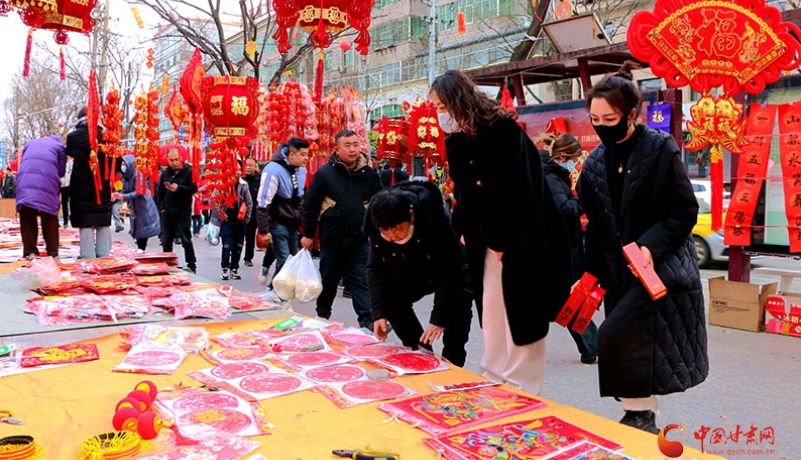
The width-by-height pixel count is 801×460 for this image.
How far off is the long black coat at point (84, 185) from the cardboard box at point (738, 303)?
6.13 m

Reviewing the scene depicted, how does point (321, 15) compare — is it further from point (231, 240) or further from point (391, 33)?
point (391, 33)

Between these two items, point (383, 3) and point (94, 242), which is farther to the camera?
point (383, 3)

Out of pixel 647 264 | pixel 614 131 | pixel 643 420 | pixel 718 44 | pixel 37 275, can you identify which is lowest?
pixel 643 420

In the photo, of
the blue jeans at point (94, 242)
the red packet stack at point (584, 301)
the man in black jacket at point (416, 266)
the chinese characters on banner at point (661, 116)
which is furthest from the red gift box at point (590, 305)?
the chinese characters on banner at point (661, 116)

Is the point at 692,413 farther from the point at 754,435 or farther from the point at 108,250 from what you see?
the point at 108,250

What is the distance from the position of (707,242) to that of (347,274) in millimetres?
7426

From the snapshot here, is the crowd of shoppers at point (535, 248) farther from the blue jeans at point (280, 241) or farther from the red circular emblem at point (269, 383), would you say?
the blue jeans at point (280, 241)

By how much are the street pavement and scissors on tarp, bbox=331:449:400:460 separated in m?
1.08

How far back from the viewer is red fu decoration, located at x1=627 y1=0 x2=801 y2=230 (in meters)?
4.83

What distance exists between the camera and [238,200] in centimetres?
864

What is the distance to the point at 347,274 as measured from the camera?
529 cm

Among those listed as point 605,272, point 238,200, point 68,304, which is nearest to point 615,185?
point 605,272

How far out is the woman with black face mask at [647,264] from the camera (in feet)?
8.14

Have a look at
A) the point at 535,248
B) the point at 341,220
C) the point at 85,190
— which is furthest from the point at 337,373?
the point at 85,190
